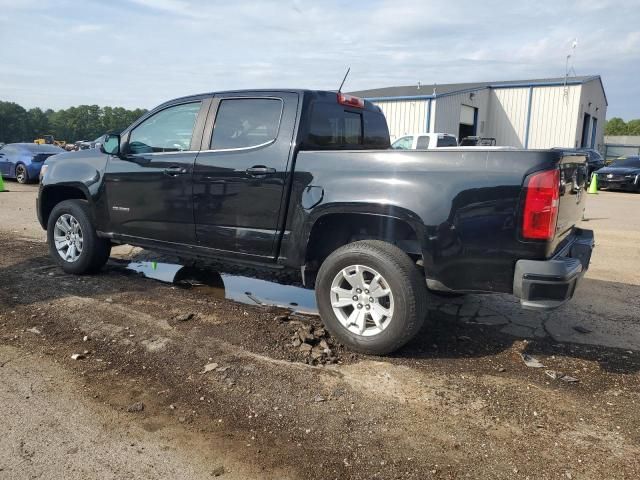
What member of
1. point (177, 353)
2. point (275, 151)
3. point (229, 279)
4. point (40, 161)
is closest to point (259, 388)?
point (177, 353)

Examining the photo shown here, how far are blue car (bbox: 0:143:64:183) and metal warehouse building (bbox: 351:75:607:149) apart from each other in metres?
18.4

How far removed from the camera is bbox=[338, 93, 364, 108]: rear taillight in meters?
4.69

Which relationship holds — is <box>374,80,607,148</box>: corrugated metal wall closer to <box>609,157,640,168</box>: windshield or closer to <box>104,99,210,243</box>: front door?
<box>609,157,640,168</box>: windshield

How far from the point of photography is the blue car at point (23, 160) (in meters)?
17.1

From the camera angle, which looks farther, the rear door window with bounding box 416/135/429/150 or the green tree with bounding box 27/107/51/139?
the green tree with bounding box 27/107/51/139

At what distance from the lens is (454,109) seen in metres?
29.8

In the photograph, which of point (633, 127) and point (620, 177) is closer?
point (620, 177)

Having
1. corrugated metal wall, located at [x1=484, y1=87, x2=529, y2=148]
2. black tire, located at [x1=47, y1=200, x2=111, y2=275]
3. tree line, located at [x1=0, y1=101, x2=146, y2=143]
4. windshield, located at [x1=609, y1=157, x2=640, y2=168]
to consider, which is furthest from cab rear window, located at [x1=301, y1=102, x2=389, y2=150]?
tree line, located at [x1=0, y1=101, x2=146, y2=143]

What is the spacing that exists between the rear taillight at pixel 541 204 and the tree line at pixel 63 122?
242ft

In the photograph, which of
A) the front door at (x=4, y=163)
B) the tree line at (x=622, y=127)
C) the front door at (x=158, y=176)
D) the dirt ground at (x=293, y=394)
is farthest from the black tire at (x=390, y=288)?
the tree line at (x=622, y=127)

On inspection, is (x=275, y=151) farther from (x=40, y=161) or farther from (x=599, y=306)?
(x=40, y=161)

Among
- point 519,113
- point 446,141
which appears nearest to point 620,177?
point 446,141

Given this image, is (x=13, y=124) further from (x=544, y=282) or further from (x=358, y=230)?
(x=544, y=282)

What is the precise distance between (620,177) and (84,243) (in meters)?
20.3
